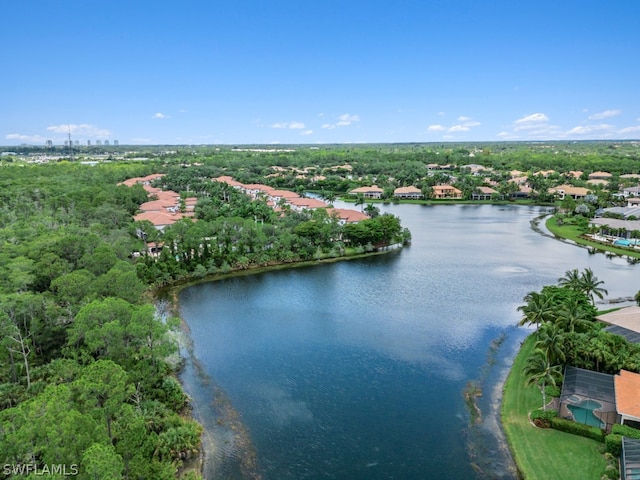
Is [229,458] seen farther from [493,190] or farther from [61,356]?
[493,190]

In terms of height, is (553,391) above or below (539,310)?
below

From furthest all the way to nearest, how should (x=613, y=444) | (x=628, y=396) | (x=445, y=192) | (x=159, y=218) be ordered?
(x=445, y=192)
(x=159, y=218)
(x=628, y=396)
(x=613, y=444)

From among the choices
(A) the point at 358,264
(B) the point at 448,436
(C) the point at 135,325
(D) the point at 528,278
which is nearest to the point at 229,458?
(C) the point at 135,325

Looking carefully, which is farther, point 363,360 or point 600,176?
point 600,176

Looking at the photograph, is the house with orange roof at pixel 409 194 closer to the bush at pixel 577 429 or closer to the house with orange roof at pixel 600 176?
the house with orange roof at pixel 600 176

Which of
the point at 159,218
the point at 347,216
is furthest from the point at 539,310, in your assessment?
the point at 159,218

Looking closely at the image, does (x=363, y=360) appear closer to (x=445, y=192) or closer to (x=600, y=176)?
(x=445, y=192)

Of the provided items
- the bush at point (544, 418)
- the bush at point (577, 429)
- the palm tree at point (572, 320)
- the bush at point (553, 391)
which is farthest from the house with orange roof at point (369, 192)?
the bush at point (577, 429)

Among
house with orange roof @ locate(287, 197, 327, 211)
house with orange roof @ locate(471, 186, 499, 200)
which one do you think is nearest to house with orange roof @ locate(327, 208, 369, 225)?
house with orange roof @ locate(287, 197, 327, 211)
